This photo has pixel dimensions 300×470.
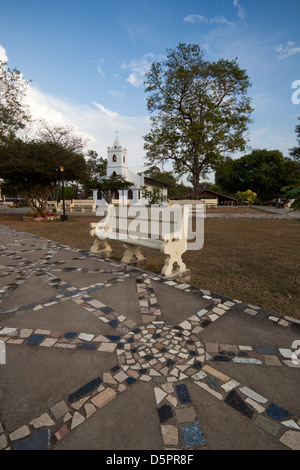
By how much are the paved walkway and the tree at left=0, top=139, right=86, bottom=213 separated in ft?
39.0

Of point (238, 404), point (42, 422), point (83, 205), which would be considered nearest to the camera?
point (42, 422)

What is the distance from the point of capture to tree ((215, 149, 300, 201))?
4372cm

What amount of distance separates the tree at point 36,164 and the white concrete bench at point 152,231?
1009cm

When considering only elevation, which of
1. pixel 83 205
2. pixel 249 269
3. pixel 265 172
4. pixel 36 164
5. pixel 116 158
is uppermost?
pixel 116 158

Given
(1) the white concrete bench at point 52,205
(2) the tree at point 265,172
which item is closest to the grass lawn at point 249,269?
(1) the white concrete bench at point 52,205

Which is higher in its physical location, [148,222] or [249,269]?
[148,222]

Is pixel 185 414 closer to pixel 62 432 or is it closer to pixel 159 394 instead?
pixel 159 394

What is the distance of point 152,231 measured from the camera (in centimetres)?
412

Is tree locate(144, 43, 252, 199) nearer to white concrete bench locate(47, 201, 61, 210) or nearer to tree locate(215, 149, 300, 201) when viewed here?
white concrete bench locate(47, 201, 61, 210)

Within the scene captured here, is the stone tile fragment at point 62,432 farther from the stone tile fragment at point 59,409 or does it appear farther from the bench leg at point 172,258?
the bench leg at point 172,258

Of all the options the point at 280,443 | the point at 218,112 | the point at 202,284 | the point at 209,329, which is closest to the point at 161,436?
the point at 280,443

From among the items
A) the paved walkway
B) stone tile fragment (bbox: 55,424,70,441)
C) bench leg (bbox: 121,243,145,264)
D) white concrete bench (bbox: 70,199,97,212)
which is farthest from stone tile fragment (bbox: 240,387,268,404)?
white concrete bench (bbox: 70,199,97,212)

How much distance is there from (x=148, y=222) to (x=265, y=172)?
48.3 m

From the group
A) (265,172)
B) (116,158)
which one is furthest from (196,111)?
(265,172)
